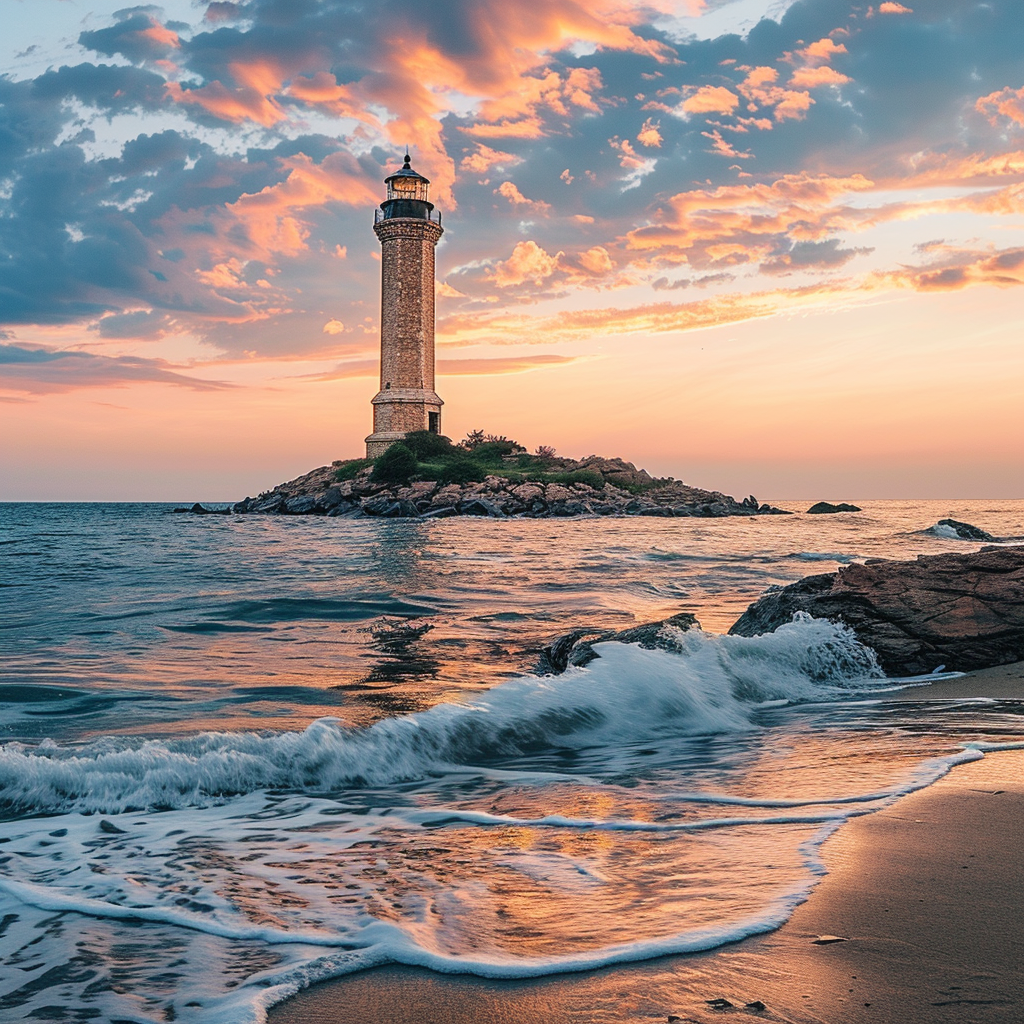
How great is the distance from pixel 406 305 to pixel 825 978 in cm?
4856

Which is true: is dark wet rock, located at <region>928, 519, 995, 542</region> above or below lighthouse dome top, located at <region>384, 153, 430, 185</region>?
below

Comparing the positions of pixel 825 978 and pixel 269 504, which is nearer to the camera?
pixel 825 978

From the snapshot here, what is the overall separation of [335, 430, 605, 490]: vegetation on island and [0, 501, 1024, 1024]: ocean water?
117ft

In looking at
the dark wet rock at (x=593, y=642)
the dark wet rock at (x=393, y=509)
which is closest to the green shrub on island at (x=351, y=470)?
the dark wet rock at (x=393, y=509)

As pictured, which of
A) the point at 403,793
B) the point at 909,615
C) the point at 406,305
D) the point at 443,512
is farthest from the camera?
the point at 406,305

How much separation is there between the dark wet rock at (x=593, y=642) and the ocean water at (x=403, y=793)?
0.19m

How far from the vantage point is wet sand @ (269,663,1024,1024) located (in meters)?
1.93

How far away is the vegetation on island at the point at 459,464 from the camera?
45.6 meters

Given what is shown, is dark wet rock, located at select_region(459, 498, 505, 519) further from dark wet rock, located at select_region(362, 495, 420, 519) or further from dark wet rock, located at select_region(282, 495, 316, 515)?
dark wet rock, located at select_region(282, 495, 316, 515)

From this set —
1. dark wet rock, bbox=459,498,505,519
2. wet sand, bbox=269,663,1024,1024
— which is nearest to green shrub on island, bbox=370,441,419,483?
dark wet rock, bbox=459,498,505,519

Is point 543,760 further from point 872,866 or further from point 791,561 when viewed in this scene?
point 791,561

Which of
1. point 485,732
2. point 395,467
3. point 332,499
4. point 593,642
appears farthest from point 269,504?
point 485,732

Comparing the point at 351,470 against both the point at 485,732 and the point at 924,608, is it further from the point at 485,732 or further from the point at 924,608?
the point at 485,732

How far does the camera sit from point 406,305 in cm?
4831
